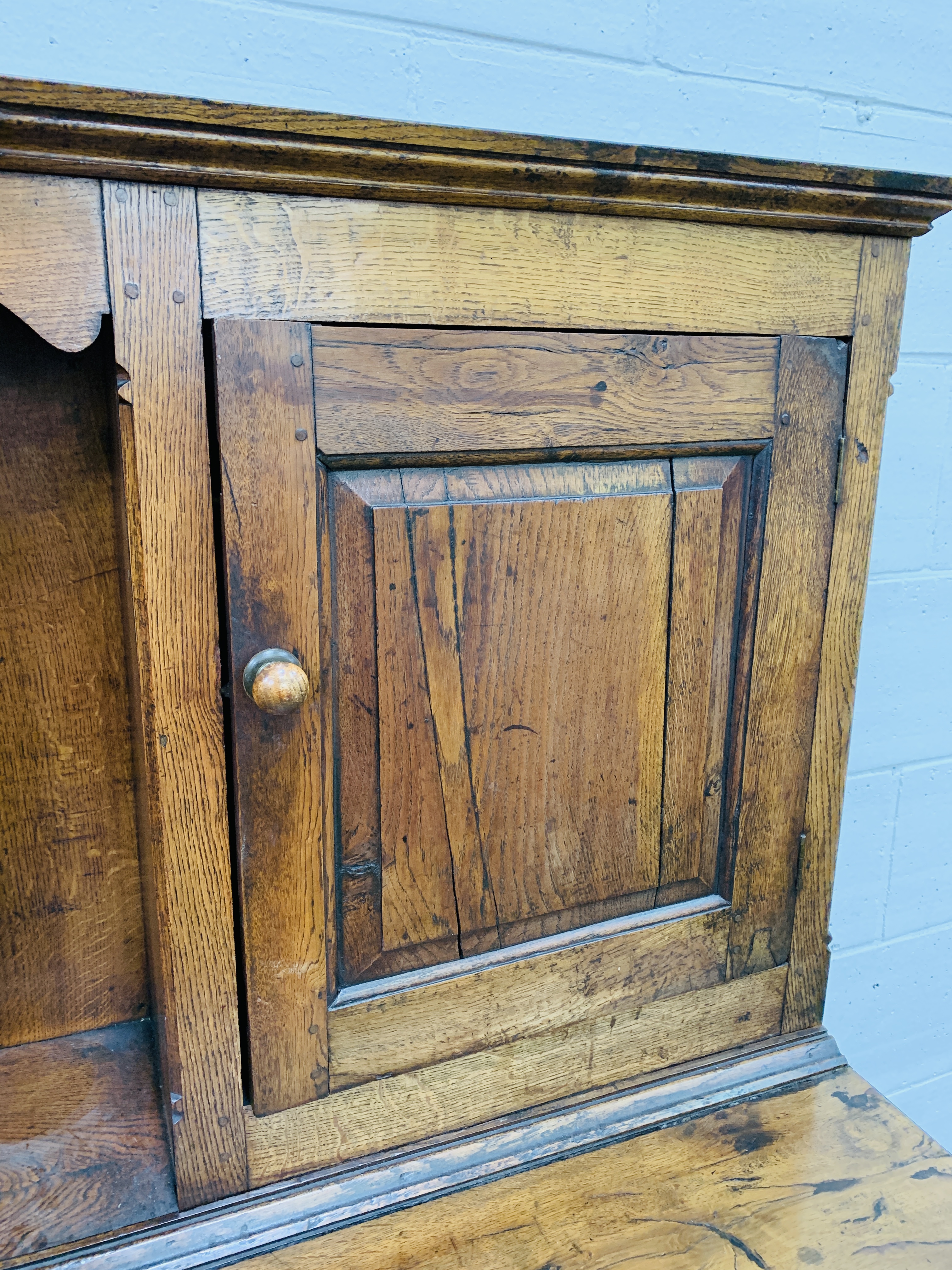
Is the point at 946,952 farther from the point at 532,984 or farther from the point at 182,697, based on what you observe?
the point at 182,697

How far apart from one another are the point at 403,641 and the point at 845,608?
0.38 m

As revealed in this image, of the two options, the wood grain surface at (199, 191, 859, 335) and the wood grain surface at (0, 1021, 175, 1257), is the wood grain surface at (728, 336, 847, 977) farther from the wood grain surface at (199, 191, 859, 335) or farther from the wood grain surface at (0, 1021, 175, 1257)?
the wood grain surface at (0, 1021, 175, 1257)

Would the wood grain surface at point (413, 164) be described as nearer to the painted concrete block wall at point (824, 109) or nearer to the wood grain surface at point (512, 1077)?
the painted concrete block wall at point (824, 109)

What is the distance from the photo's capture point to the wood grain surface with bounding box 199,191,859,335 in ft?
1.67

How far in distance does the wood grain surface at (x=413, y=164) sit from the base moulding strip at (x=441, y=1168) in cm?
65

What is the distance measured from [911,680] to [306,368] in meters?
1.08

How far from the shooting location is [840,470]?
69cm

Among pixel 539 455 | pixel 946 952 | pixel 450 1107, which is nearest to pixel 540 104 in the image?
pixel 539 455

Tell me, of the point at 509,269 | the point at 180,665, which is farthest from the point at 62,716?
the point at 509,269

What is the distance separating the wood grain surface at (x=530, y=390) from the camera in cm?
54

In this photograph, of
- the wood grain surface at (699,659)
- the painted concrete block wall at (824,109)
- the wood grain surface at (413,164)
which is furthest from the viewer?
the painted concrete block wall at (824,109)

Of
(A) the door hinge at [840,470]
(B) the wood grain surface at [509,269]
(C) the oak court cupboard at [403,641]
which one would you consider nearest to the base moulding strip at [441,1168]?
(C) the oak court cupboard at [403,641]

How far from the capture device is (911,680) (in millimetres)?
1291

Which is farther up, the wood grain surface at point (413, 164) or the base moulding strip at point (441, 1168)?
the wood grain surface at point (413, 164)
